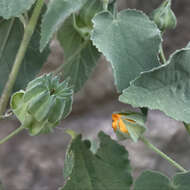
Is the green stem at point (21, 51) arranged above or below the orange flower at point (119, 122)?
above

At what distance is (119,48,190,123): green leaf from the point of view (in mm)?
391

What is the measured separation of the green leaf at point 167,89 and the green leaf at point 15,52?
7.6 inches

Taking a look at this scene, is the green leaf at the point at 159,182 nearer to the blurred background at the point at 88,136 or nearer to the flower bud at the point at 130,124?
the flower bud at the point at 130,124

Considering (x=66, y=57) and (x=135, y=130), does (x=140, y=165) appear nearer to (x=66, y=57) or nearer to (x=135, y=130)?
(x=66, y=57)

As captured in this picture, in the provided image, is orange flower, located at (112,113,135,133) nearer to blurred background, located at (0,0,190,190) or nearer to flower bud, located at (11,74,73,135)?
flower bud, located at (11,74,73,135)

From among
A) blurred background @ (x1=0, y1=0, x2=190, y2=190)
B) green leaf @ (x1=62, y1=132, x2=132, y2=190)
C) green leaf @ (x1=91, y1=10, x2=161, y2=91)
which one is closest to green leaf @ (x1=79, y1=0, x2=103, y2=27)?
green leaf @ (x1=91, y1=10, x2=161, y2=91)

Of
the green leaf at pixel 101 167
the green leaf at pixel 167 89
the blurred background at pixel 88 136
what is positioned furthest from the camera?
the blurred background at pixel 88 136

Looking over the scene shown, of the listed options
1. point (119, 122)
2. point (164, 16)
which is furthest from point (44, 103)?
point (164, 16)

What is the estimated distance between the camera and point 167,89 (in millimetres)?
418

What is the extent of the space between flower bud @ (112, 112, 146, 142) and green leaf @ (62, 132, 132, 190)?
8 cm

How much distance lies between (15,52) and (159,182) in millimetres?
256

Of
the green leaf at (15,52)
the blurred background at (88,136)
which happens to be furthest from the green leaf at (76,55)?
the blurred background at (88,136)

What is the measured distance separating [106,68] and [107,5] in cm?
125

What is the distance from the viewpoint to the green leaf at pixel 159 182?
1.52ft
